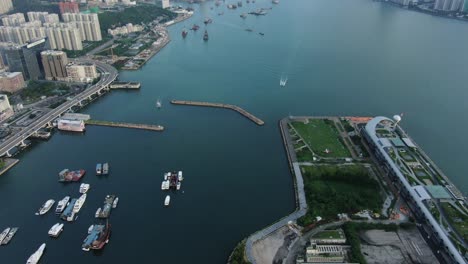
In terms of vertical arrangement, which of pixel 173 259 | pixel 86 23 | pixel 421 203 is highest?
pixel 86 23

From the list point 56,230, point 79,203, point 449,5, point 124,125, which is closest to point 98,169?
point 79,203

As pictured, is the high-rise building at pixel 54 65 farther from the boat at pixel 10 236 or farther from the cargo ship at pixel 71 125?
the boat at pixel 10 236

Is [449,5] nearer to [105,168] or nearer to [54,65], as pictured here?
[54,65]

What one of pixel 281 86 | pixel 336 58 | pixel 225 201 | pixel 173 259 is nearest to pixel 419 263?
pixel 225 201

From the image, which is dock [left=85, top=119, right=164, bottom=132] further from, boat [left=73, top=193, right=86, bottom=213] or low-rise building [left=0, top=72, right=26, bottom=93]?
low-rise building [left=0, top=72, right=26, bottom=93]

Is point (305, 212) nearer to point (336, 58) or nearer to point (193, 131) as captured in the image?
point (193, 131)
